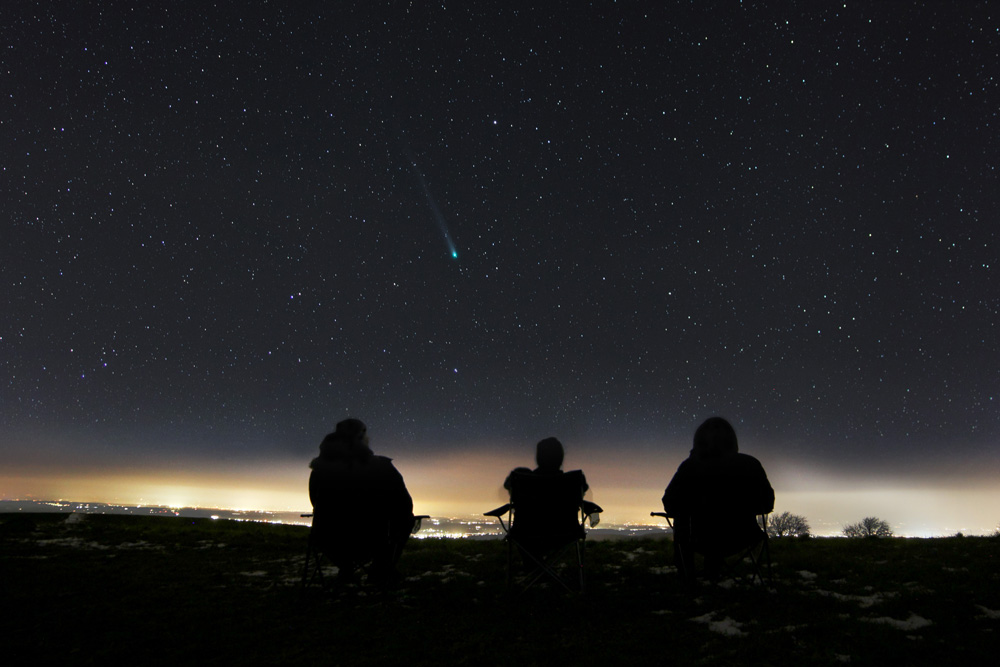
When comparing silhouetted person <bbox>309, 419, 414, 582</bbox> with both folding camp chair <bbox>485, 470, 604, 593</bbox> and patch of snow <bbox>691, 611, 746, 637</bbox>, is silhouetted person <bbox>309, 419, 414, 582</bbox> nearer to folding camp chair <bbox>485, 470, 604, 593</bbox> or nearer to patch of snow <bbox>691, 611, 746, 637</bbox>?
folding camp chair <bbox>485, 470, 604, 593</bbox>

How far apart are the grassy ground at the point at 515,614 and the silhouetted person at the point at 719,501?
42cm

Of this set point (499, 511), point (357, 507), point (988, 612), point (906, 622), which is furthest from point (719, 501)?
point (357, 507)

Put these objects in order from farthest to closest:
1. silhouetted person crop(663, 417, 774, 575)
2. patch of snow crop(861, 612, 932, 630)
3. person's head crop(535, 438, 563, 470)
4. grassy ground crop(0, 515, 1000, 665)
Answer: person's head crop(535, 438, 563, 470)
silhouetted person crop(663, 417, 774, 575)
patch of snow crop(861, 612, 932, 630)
grassy ground crop(0, 515, 1000, 665)

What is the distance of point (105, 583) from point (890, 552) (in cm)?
940

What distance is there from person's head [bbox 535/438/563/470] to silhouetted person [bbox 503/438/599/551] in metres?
0.40

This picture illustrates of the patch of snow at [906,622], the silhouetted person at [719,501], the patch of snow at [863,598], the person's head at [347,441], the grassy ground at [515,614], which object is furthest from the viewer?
the person's head at [347,441]

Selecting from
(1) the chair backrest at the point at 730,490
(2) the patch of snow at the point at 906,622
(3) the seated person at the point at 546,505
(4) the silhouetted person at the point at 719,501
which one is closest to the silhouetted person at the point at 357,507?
(3) the seated person at the point at 546,505

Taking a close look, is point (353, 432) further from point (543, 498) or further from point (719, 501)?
point (719, 501)

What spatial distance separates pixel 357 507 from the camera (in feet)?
17.9

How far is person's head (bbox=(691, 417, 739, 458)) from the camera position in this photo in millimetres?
5137

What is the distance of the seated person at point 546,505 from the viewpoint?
5.39 m

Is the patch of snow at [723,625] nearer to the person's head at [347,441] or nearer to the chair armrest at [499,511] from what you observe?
the chair armrest at [499,511]

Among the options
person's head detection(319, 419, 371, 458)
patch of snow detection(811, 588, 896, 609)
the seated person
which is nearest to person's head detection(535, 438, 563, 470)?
the seated person

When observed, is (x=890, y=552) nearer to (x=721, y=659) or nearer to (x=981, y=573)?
(x=981, y=573)
